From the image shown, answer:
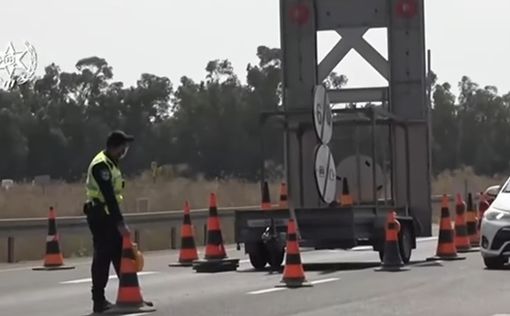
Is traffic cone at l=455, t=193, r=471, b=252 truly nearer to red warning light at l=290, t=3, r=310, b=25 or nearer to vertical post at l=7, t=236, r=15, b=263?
red warning light at l=290, t=3, r=310, b=25

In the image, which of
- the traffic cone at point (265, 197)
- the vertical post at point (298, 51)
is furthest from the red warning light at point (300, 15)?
the traffic cone at point (265, 197)

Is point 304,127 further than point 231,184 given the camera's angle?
No

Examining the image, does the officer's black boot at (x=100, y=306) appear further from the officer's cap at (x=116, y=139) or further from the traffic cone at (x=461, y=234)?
the traffic cone at (x=461, y=234)

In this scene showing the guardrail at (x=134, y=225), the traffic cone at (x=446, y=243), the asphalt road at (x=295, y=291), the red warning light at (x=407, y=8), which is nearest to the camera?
the asphalt road at (x=295, y=291)

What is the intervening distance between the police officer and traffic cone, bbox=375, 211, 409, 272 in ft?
17.0

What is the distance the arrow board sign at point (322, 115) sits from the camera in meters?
17.9

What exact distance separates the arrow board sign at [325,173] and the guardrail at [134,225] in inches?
277

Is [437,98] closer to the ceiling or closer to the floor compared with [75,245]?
closer to the ceiling

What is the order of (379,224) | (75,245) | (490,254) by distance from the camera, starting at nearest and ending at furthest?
(490,254) → (379,224) → (75,245)

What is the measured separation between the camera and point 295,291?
49.8 feet

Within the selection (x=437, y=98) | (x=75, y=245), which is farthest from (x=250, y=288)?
(x=437, y=98)

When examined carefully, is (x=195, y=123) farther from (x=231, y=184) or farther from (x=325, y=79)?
(x=325, y=79)

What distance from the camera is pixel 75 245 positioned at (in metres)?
26.0

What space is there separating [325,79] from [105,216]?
9.91m
